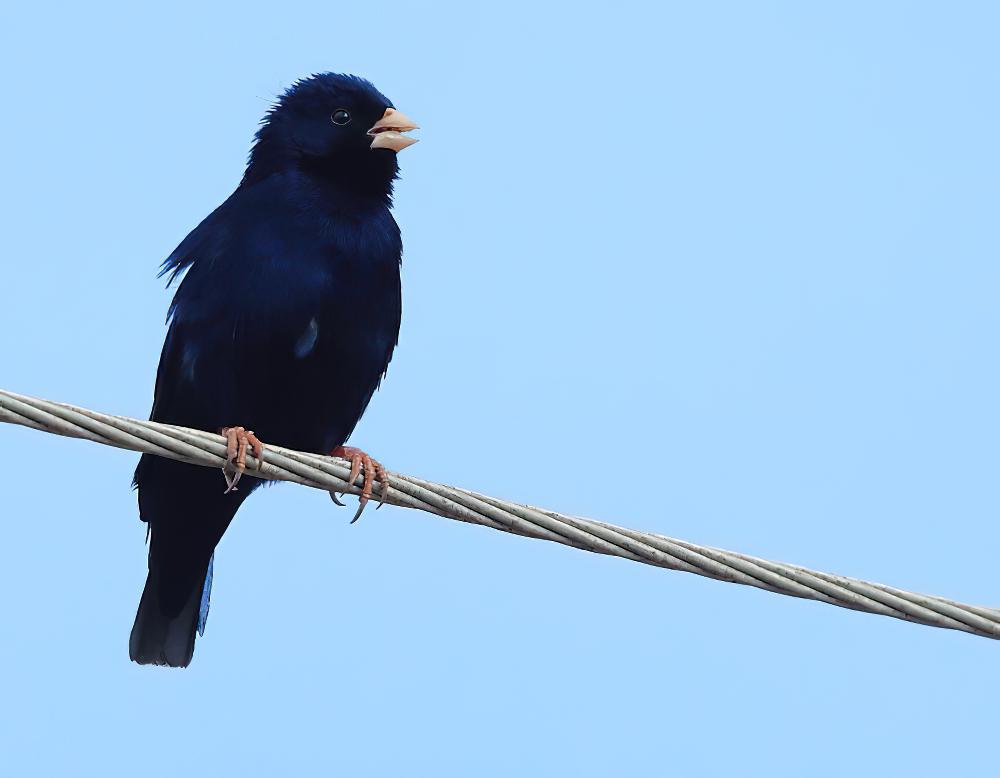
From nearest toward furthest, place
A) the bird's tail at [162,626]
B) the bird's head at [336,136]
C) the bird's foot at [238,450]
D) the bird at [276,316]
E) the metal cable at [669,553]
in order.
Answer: the metal cable at [669,553] → the bird's foot at [238,450] → the bird at [276,316] → the bird's head at [336,136] → the bird's tail at [162,626]

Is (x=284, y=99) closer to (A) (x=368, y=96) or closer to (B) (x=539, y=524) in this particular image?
(A) (x=368, y=96)

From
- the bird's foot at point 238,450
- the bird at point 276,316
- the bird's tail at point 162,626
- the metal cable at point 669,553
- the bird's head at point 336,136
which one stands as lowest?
the bird's tail at point 162,626

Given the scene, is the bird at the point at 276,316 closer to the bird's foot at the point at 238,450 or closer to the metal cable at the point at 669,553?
the bird's foot at the point at 238,450

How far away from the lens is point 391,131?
5.74 meters

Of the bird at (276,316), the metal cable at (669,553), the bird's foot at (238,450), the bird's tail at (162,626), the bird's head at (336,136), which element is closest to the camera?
the metal cable at (669,553)

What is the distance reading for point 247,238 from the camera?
17.3 feet

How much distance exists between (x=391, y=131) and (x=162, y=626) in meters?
2.15

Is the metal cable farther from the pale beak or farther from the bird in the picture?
the pale beak

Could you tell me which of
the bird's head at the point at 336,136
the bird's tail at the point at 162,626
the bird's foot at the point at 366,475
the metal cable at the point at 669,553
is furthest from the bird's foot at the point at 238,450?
the bird's tail at the point at 162,626

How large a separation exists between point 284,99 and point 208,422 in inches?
55.1

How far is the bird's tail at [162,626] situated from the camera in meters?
5.84

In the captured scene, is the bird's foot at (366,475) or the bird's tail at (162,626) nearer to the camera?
the bird's foot at (366,475)

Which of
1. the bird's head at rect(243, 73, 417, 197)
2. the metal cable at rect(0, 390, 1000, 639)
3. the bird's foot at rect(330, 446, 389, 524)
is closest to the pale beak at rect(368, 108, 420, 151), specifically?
the bird's head at rect(243, 73, 417, 197)

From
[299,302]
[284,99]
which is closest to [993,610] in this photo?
[299,302]
